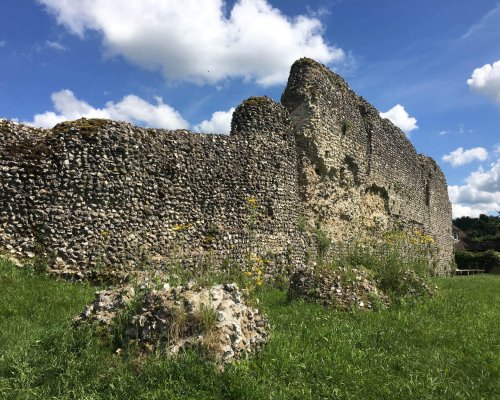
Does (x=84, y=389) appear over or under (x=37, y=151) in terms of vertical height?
under

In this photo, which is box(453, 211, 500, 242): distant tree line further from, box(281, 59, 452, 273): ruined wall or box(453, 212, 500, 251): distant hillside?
box(281, 59, 452, 273): ruined wall

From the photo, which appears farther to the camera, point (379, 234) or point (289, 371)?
point (379, 234)

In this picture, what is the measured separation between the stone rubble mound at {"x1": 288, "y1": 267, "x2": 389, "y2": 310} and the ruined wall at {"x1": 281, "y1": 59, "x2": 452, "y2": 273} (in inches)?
279

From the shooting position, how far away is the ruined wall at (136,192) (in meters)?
10.9

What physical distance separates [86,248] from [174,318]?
669 centimetres

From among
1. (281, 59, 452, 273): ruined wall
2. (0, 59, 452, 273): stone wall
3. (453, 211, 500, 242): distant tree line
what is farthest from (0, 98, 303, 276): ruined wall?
(453, 211, 500, 242): distant tree line

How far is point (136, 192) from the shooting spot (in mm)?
12047

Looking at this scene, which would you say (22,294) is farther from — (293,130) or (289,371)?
(293,130)

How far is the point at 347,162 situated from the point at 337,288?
11.2 metres

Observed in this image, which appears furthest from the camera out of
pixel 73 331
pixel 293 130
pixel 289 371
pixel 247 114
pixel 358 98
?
pixel 358 98

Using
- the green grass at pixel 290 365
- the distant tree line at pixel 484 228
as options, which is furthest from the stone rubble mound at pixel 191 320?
the distant tree line at pixel 484 228

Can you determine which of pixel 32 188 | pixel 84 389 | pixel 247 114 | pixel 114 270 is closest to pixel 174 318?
pixel 84 389

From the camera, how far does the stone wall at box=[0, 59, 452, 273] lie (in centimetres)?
1103

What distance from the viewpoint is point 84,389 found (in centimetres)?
466
